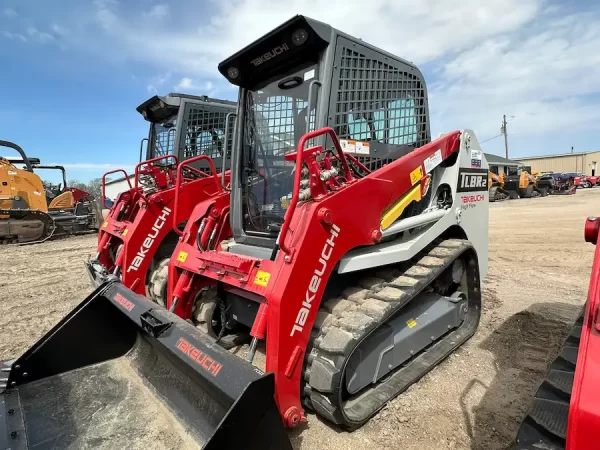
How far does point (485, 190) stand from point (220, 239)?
2793mm

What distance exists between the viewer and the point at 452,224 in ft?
12.0

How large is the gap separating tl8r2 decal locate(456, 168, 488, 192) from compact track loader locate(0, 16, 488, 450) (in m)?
0.02

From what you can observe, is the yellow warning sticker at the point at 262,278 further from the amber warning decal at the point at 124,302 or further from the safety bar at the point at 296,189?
the amber warning decal at the point at 124,302

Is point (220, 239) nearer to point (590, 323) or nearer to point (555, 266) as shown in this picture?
point (590, 323)

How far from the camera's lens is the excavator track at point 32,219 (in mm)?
11614

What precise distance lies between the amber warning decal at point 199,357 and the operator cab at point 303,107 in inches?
41.8

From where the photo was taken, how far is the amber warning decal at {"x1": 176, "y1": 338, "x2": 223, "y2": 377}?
6.81 feet

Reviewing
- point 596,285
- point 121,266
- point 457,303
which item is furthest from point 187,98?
point 596,285

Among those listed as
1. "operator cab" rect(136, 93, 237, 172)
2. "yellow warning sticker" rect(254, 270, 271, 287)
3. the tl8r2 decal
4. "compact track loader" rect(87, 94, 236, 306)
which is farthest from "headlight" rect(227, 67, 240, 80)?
"operator cab" rect(136, 93, 237, 172)

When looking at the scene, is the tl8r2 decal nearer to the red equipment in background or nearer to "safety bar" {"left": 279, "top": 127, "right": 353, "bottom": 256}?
"safety bar" {"left": 279, "top": 127, "right": 353, "bottom": 256}

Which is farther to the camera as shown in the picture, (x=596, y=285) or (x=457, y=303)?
(x=457, y=303)

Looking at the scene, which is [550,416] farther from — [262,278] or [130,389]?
[130,389]

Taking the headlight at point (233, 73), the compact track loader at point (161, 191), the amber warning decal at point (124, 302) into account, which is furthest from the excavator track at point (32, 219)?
the headlight at point (233, 73)

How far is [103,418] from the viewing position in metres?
2.45
